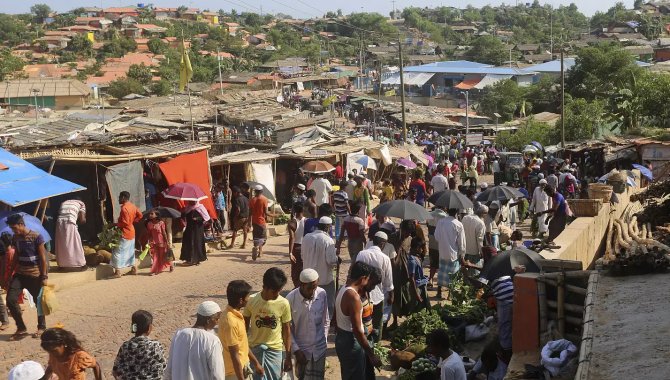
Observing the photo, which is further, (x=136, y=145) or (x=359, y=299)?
(x=136, y=145)

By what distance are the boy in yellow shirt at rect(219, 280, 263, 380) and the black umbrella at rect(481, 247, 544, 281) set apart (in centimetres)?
333

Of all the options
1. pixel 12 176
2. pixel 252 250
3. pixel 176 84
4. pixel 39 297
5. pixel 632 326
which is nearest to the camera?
pixel 632 326

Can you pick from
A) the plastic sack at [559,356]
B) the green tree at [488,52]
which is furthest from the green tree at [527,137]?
the green tree at [488,52]

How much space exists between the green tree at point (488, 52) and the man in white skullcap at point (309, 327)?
83.0 metres

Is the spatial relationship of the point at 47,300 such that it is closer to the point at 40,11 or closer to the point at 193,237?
the point at 193,237

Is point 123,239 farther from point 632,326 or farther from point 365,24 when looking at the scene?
point 365,24

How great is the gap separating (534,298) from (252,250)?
7329 millimetres

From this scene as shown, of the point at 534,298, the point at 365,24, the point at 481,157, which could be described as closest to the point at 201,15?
the point at 365,24

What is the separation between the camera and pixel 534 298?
7605mm

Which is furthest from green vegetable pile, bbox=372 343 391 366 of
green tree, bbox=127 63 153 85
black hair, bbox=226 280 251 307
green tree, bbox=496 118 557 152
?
green tree, bbox=127 63 153 85

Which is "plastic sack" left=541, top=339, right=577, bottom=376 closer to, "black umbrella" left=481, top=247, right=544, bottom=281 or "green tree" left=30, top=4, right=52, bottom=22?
"black umbrella" left=481, top=247, right=544, bottom=281

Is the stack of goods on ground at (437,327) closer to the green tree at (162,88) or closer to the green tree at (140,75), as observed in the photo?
the green tree at (162,88)

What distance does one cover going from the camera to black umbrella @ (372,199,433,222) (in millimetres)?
11148

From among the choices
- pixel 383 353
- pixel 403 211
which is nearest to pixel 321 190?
pixel 403 211
